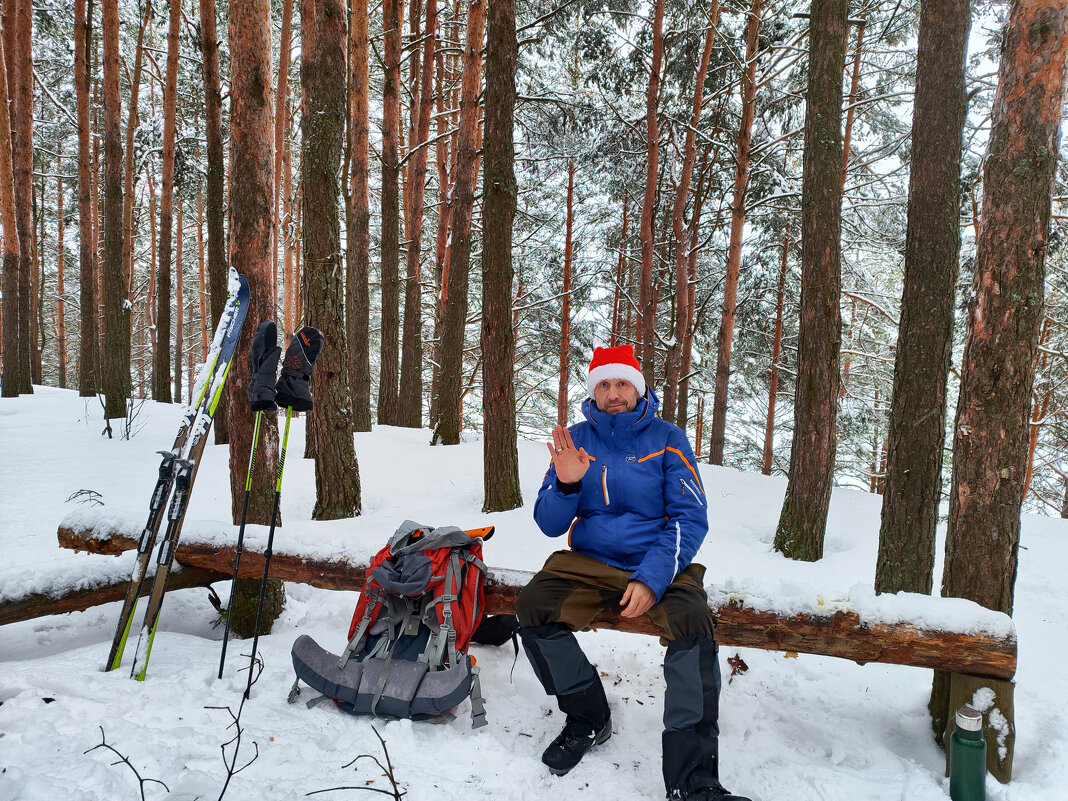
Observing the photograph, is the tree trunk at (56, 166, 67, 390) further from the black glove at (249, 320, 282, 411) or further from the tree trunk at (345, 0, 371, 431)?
the black glove at (249, 320, 282, 411)

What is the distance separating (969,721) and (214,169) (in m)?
9.33

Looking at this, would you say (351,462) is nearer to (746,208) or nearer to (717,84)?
(746,208)

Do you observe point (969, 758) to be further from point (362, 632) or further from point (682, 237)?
point (682, 237)

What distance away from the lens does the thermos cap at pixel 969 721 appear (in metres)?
2.15

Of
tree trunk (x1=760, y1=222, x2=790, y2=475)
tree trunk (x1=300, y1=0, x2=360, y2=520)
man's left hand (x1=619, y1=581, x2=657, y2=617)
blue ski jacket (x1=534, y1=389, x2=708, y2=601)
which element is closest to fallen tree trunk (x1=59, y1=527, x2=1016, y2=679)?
man's left hand (x1=619, y1=581, x2=657, y2=617)

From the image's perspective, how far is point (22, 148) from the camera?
455 inches

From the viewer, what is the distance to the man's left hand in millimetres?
2377

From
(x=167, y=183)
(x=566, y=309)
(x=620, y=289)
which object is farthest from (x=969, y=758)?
(x=167, y=183)

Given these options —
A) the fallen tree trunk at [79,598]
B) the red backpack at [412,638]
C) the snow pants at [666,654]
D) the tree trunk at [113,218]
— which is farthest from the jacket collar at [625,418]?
the tree trunk at [113,218]

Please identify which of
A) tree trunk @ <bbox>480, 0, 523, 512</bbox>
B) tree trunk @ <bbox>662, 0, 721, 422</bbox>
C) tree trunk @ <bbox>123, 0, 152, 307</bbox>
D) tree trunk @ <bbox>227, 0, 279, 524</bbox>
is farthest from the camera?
tree trunk @ <bbox>123, 0, 152, 307</bbox>

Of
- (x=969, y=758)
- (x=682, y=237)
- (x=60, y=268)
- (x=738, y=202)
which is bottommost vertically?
(x=969, y=758)

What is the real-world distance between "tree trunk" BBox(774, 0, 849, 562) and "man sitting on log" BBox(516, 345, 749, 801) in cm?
283

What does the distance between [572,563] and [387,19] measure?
10347mm

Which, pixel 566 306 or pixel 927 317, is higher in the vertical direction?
pixel 566 306
